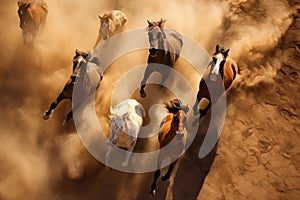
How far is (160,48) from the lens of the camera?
7.66m

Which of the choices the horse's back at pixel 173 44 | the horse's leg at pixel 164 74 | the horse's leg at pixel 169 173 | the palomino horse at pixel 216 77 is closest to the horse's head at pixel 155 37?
the horse's back at pixel 173 44

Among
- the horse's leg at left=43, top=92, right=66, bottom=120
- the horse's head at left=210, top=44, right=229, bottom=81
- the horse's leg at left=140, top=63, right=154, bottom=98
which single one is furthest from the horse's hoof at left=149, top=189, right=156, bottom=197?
the horse's leg at left=43, top=92, right=66, bottom=120

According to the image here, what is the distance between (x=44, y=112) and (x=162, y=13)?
15.7 feet

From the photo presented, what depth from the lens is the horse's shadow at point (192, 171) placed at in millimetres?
7547

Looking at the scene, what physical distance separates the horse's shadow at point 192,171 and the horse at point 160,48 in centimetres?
194

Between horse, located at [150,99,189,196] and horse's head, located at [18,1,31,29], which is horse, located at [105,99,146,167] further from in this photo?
horse's head, located at [18,1,31,29]

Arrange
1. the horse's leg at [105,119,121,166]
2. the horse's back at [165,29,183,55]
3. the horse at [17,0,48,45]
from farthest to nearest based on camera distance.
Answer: the horse at [17,0,48,45] → the horse's back at [165,29,183,55] → the horse's leg at [105,119,121,166]

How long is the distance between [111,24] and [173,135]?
4.15 metres

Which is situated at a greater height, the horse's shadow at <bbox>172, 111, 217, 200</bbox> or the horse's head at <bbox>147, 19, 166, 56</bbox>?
the horse's head at <bbox>147, 19, 166, 56</bbox>

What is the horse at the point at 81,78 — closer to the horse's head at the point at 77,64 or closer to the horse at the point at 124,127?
the horse's head at the point at 77,64

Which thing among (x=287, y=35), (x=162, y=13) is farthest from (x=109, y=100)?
(x=287, y=35)

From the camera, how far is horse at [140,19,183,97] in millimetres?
7523

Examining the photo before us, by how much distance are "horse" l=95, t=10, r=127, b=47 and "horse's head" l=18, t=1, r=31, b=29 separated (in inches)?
77.7

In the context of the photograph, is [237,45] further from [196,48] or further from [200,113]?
[200,113]
